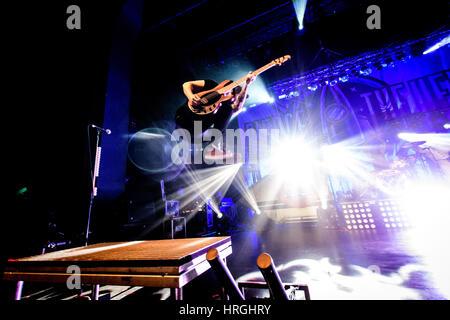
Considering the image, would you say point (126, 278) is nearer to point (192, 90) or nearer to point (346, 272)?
point (192, 90)

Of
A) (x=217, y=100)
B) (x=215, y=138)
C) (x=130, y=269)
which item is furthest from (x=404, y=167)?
(x=130, y=269)

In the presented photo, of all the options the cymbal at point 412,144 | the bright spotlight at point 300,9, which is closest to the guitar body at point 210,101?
the bright spotlight at point 300,9

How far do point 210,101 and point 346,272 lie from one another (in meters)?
3.01

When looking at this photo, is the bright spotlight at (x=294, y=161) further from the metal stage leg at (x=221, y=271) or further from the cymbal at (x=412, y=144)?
the metal stage leg at (x=221, y=271)

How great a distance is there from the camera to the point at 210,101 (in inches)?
112

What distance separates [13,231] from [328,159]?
8.50m

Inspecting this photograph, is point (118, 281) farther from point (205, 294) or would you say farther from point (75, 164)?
point (75, 164)

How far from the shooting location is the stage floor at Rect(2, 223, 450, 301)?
78.6 inches

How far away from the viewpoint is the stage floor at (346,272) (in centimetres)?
200

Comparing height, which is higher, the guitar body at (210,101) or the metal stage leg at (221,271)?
the guitar body at (210,101)

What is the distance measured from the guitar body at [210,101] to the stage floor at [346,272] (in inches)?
95.5

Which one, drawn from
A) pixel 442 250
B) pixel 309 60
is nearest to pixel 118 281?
pixel 442 250

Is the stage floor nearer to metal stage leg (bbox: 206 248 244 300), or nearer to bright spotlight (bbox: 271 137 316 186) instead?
metal stage leg (bbox: 206 248 244 300)

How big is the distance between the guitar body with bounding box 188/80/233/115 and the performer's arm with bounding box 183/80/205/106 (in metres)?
0.08
